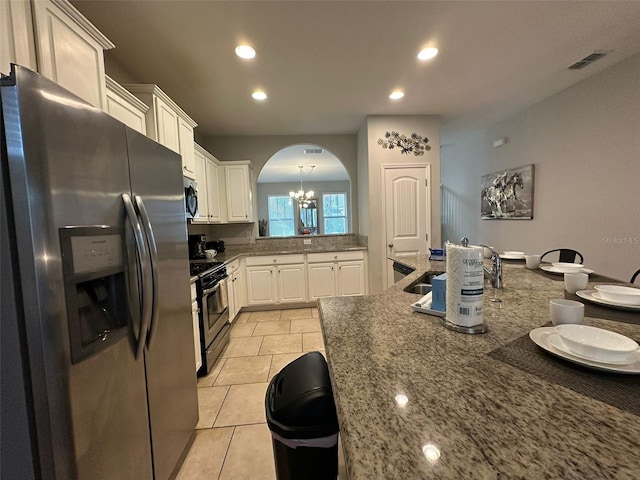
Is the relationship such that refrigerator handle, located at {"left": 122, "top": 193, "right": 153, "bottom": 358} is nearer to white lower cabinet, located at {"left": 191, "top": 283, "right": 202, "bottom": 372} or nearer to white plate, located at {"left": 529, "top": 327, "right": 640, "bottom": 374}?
white lower cabinet, located at {"left": 191, "top": 283, "right": 202, "bottom": 372}

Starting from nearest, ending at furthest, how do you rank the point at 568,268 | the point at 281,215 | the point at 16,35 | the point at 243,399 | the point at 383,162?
the point at 16,35 < the point at 568,268 < the point at 243,399 < the point at 383,162 < the point at 281,215

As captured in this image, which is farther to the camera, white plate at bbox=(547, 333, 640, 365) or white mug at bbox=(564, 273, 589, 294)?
white mug at bbox=(564, 273, 589, 294)

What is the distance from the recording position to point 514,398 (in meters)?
0.62

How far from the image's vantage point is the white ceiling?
1890mm

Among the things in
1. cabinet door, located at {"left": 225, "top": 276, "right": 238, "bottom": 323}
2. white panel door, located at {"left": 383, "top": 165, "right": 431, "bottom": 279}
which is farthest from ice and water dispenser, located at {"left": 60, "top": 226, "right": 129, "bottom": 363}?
white panel door, located at {"left": 383, "top": 165, "right": 431, "bottom": 279}

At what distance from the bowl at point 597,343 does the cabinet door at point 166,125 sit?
8.94 feet

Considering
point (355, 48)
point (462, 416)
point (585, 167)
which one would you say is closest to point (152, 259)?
point (462, 416)

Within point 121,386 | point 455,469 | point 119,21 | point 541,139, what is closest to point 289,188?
point 541,139

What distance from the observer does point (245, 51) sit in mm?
2301

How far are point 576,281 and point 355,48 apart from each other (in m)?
2.23

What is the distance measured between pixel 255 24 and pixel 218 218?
2567 mm

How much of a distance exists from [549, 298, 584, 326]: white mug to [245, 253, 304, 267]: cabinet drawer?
340 cm

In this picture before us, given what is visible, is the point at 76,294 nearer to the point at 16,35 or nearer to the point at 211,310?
the point at 16,35

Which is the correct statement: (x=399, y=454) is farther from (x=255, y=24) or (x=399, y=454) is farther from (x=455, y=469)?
(x=255, y=24)
